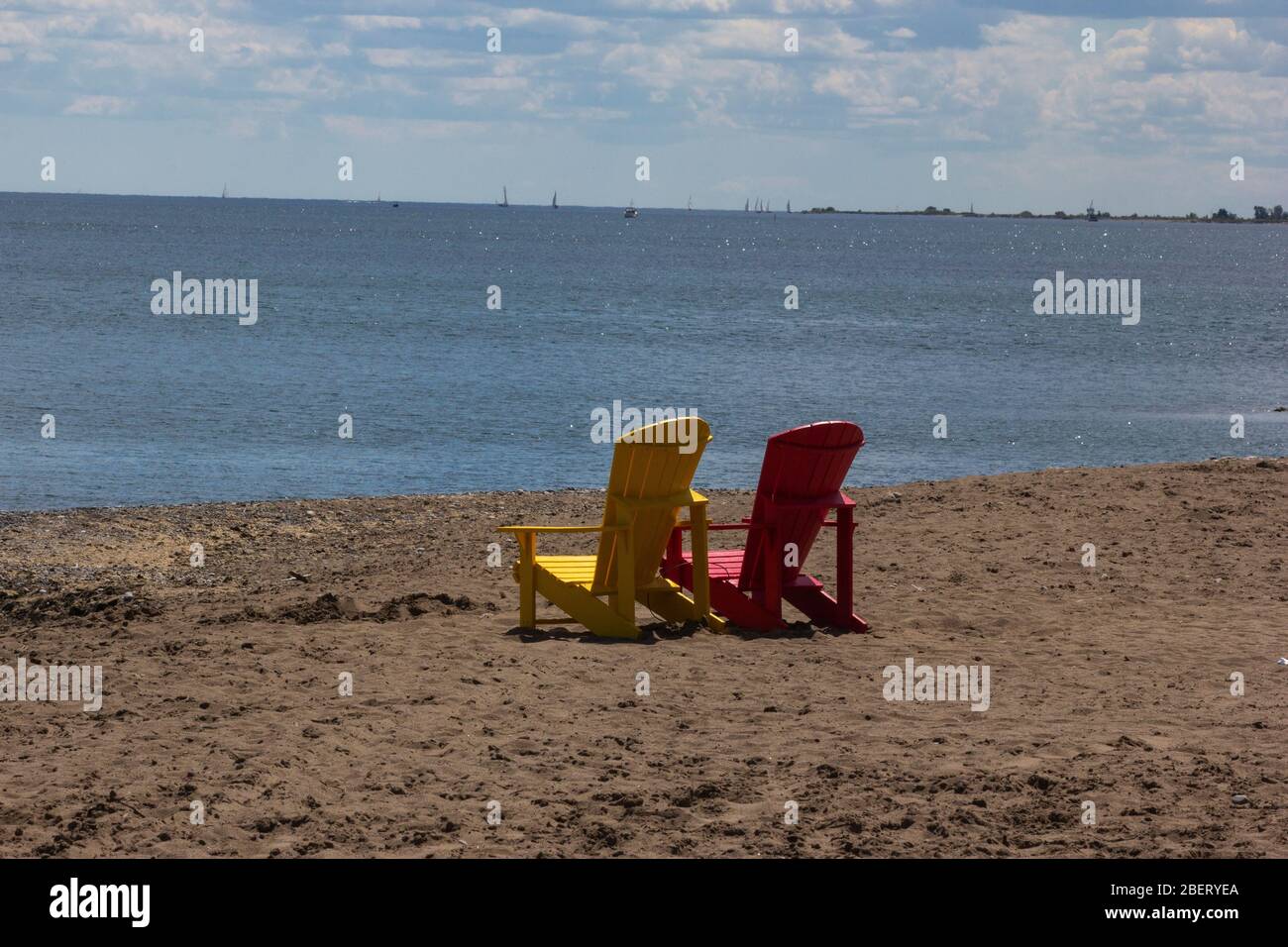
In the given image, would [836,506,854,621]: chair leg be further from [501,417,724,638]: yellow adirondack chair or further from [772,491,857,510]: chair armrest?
[501,417,724,638]: yellow adirondack chair

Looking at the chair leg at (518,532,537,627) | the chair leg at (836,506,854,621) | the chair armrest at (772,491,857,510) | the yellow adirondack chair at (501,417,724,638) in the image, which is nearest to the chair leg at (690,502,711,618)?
the yellow adirondack chair at (501,417,724,638)

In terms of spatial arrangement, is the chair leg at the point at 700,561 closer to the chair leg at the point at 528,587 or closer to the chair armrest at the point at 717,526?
the chair armrest at the point at 717,526

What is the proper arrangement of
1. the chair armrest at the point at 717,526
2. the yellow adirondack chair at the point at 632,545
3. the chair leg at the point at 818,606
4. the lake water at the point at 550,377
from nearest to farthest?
the yellow adirondack chair at the point at 632,545
the chair armrest at the point at 717,526
the chair leg at the point at 818,606
the lake water at the point at 550,377

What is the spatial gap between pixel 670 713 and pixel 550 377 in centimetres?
2635

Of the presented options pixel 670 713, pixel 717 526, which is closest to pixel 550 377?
pixel 717 526

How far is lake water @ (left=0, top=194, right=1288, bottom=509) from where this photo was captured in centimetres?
2030

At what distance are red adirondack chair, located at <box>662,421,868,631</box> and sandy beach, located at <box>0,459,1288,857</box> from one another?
11.5 inches

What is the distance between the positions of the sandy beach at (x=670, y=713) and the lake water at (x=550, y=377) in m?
8.14

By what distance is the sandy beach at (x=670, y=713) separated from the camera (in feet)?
17.1

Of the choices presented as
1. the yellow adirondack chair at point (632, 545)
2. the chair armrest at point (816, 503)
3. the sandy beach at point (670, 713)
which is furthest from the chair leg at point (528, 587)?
the chair armrest at point (816, 503)

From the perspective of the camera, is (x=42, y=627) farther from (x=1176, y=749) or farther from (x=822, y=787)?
(x=1176, y=749)

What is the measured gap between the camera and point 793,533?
8492 millimetres

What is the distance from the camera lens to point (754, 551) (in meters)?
8.71
